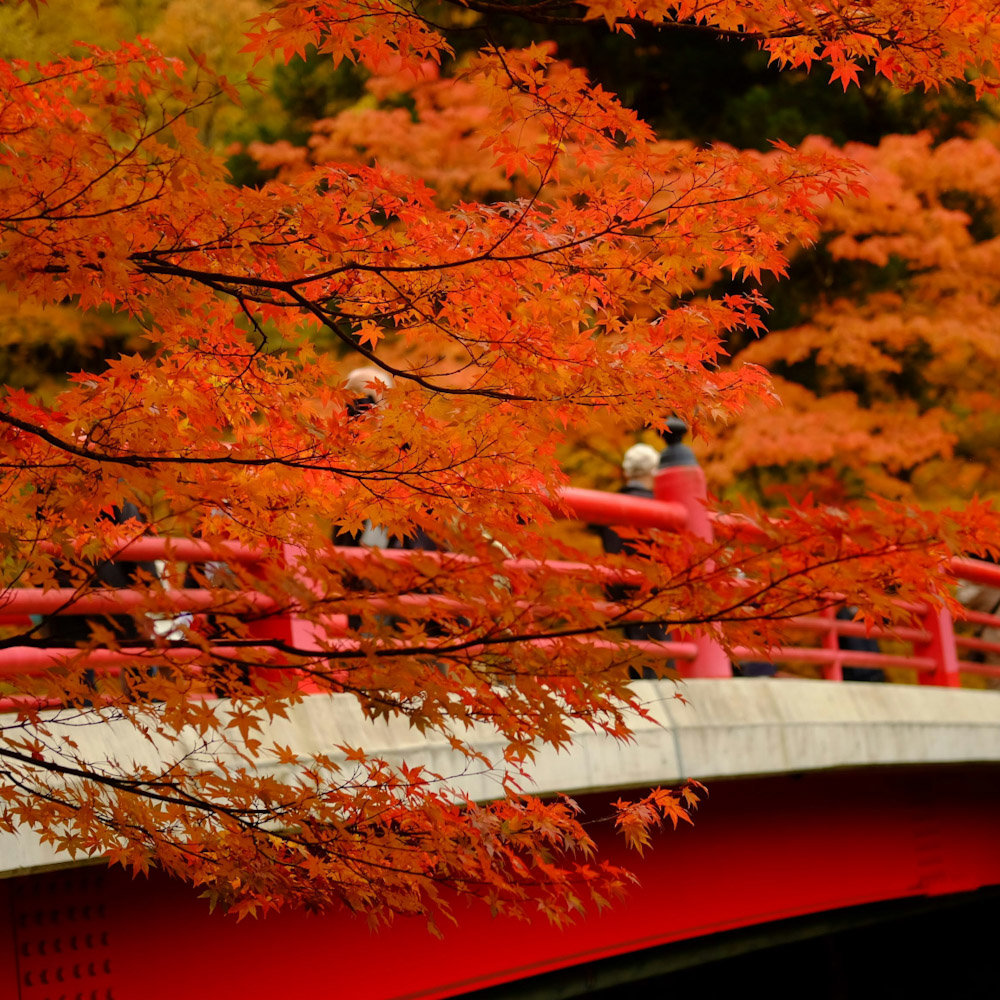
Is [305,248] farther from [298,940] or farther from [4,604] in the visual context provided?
[298,940]

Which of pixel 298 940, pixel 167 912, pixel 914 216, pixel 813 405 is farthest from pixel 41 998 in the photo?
pixel 914 216

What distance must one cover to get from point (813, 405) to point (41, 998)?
9.35 m

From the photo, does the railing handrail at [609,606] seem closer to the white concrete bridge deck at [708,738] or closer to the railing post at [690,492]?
the railing post at [690,492]

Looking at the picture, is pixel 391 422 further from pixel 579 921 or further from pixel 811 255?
pixel 811 255

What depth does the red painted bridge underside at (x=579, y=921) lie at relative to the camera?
12.3ft

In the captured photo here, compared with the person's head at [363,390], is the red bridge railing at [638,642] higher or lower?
lower

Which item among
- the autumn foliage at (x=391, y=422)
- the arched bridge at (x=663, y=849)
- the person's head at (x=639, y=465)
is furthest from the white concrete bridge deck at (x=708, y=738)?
the person's head at (x=639, y=465)

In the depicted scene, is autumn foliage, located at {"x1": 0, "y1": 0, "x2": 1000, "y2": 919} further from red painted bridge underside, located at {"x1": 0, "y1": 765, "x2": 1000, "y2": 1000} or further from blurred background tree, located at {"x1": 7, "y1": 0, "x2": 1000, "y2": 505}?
blurred background tree, located at {"x1": 7, "y1": 0, "x2": 1000, "y2": 505}

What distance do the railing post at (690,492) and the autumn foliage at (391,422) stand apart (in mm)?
1916

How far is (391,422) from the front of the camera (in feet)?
9.87

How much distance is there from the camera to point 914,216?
11734mm

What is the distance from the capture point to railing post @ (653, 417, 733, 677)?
534 centimetres

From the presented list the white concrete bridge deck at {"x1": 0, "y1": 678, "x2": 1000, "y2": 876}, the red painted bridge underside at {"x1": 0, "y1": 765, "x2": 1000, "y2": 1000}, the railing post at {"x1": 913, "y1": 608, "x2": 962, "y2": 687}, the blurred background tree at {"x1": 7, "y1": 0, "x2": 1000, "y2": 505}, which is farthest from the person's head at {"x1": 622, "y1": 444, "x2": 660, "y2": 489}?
the blurred background tree at {"x1": 7, "y1": 0, "x2": 1000, "y2": 505}

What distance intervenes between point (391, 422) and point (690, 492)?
271 centimetres
